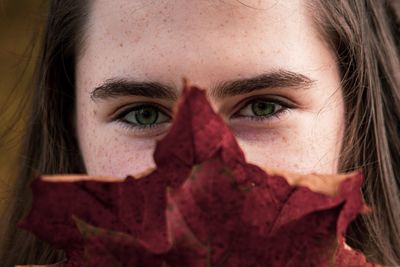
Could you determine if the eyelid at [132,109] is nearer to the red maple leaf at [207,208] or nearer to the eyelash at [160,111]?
the eyelash at [160,111]

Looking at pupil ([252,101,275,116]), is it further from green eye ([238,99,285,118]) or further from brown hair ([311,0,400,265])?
brown hair ([311,0,400,265])

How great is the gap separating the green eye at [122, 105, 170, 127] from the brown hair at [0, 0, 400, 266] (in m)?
0.26

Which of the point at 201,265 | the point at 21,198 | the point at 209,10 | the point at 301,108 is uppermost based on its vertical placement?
the point at 209,10

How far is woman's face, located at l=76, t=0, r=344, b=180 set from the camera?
1141mm

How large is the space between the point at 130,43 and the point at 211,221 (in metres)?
0.62

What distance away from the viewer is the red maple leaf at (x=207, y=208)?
65cm

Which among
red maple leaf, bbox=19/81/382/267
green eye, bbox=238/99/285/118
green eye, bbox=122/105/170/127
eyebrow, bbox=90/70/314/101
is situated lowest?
red maple leaf, bbox=19/81/382/267

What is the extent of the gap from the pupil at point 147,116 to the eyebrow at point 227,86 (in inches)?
1.9

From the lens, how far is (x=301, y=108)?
4.03 feet

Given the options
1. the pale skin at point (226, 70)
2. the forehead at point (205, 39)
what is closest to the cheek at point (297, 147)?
the pale skin at point (226, 70)

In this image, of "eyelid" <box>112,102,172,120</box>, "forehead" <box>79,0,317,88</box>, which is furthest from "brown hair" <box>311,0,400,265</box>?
"eyelid" <box>112,102,172,120</box>

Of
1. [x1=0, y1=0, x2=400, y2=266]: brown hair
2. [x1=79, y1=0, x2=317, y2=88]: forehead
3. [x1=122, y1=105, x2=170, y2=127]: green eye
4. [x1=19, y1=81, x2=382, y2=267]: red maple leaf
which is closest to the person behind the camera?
[x1=19, y1=81, x2=382, y2=267]: red maple leaf

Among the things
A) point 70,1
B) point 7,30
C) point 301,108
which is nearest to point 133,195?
point 301,108

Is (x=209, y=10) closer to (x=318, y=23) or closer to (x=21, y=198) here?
(x=318, y=23)
